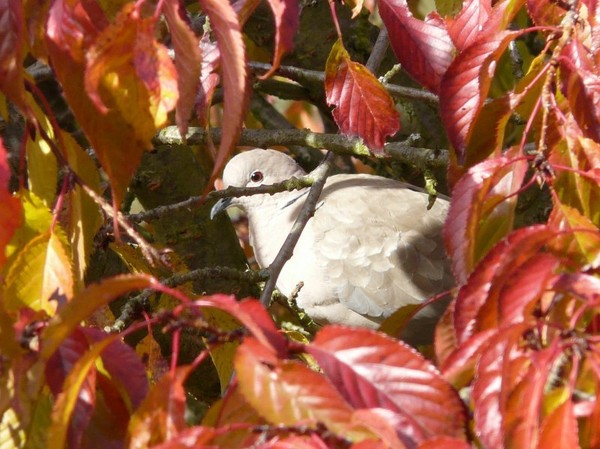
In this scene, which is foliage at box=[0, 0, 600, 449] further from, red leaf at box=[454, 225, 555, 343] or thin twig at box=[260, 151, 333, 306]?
thin twig at box=[260, 151, 333, 306]

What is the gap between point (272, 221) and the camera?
13.5 ft

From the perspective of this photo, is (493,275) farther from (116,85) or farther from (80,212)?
(80,212)

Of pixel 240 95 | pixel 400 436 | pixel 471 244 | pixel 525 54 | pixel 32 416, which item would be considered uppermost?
pixel 240 95

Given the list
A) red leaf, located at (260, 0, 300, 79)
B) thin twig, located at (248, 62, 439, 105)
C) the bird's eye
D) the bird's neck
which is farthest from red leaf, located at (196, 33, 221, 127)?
the bird's eye

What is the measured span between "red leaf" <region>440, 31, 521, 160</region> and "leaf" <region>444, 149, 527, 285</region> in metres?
0.10

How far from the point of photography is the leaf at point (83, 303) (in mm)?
1190

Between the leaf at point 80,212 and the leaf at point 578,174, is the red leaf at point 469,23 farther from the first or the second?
the leaf at point 80,212

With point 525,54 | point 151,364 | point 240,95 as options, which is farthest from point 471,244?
point 525,54

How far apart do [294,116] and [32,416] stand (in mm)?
3586

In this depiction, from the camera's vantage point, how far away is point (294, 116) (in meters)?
4.95

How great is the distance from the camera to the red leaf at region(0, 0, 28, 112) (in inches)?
53.8

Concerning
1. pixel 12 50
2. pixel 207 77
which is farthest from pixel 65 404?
pixel 207 77

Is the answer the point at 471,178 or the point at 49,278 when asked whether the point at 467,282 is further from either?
the point at 49,278

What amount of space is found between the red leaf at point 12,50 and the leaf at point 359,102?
2.41 feet
